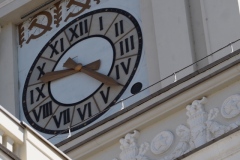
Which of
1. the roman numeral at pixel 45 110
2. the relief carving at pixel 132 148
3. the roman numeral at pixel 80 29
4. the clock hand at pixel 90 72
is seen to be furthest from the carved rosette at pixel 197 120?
the roman numeral at pixel 80 29

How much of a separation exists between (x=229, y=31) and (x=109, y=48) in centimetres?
136

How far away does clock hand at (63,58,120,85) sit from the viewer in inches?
620

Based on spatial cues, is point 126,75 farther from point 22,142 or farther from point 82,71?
point 22,142

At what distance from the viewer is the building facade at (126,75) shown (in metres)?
14.0

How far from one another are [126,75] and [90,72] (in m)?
0.43

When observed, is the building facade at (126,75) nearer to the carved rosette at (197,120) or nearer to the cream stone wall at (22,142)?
the carved rosette at (197,120)

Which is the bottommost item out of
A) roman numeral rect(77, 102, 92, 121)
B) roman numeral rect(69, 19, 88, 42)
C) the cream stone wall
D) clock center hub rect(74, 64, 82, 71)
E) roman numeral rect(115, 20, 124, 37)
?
the cream stone wall

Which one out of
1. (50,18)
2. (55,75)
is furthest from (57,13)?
(55,75)

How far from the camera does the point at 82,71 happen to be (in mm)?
16062

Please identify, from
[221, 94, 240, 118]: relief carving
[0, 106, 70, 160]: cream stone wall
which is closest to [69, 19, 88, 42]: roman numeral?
Result: [221, 94, 240, 118]: relief carving

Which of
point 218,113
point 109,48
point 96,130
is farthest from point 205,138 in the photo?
point 109,48

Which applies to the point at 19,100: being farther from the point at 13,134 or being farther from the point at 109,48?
the point at 13,134

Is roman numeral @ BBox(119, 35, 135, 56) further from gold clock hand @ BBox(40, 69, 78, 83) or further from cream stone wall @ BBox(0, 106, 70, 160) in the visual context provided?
cream stone wall @ BBox(0, 106, 70, 160)

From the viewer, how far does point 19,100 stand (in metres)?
16.6
